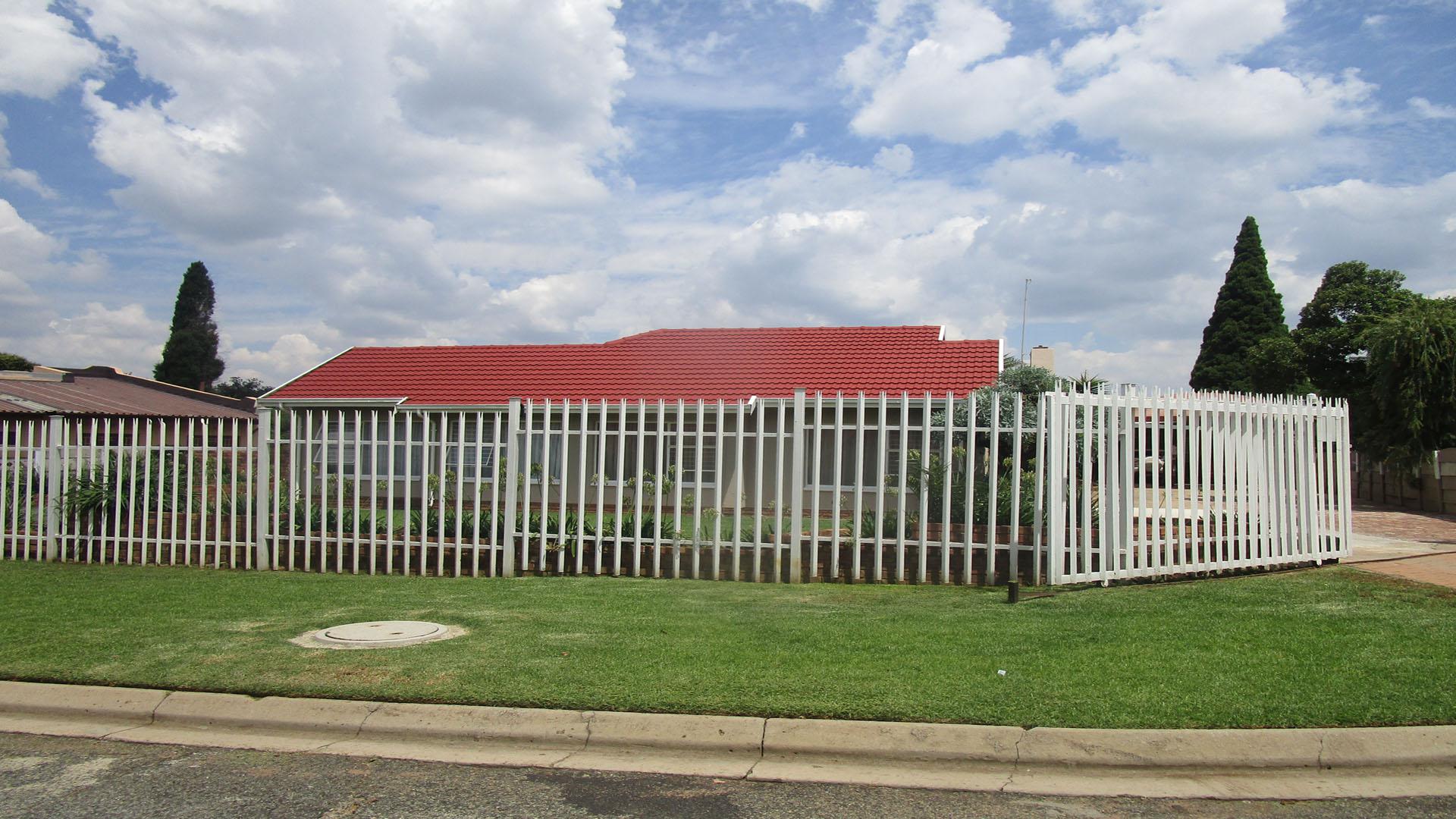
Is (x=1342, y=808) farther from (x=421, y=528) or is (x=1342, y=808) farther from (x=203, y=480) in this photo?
(x=203, y=480)

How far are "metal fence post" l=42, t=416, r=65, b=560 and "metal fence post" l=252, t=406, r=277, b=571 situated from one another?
2.69 meters

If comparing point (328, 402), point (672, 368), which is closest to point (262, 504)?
point (672, 368)

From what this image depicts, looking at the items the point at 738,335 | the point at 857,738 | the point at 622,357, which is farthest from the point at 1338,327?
the point at 857,738

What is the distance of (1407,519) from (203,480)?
20352mm

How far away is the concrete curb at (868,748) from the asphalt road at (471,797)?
129mm

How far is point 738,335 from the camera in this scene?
87.6ft

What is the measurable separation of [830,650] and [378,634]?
322 cm

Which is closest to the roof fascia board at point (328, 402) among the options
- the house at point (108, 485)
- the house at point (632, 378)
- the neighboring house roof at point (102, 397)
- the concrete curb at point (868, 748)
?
the house at point (632, 378)

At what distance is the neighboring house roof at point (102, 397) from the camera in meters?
20.3

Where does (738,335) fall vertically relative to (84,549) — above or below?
above

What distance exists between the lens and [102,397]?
25.4 meters

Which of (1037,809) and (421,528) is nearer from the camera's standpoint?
(1037,809)

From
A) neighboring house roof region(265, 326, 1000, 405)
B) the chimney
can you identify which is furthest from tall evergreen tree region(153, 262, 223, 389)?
the chimney

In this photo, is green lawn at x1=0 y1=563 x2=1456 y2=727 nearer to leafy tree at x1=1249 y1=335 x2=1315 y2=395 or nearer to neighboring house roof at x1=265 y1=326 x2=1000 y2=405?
neighboring house roof at x1=265 y1=326 x2=1000 y2=405
